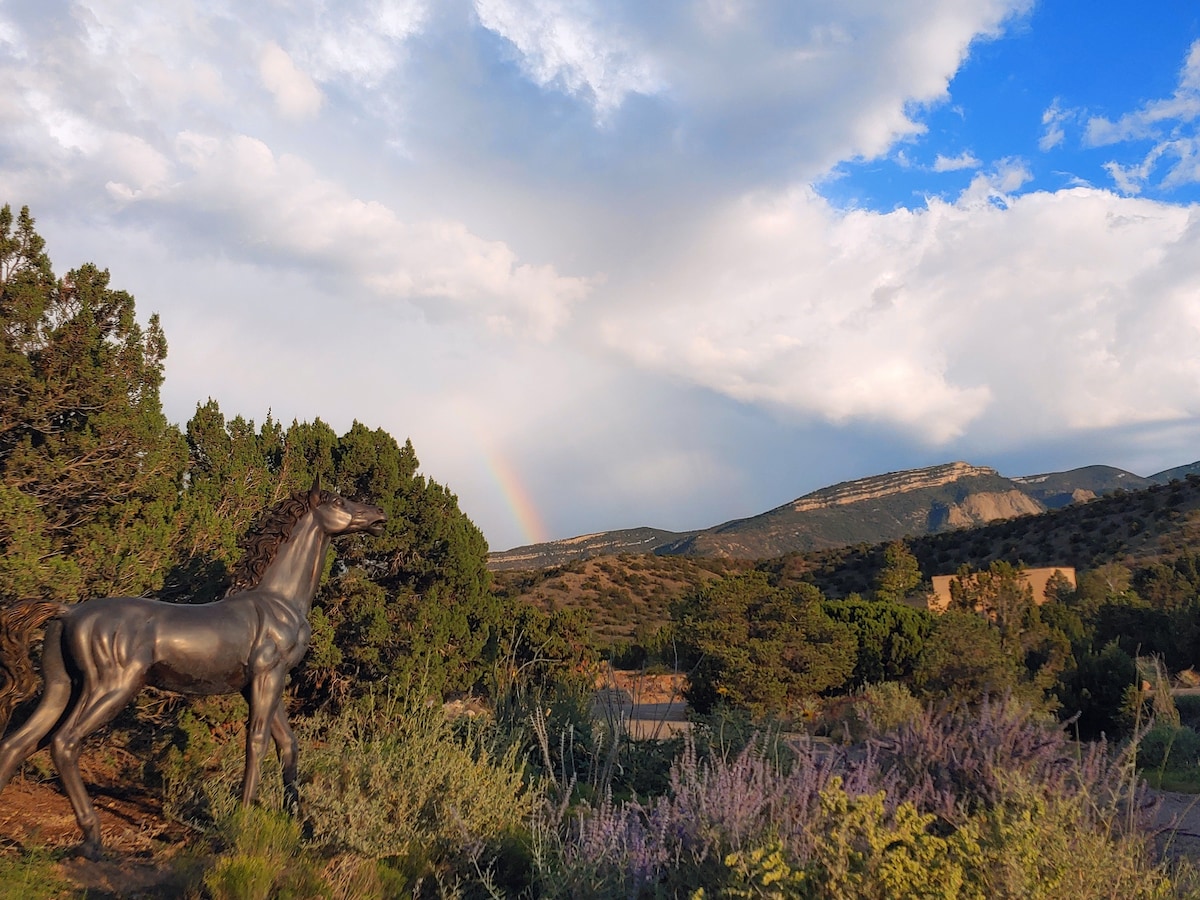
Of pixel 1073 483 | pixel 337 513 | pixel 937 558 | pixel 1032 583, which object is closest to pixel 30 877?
pixel 337 513

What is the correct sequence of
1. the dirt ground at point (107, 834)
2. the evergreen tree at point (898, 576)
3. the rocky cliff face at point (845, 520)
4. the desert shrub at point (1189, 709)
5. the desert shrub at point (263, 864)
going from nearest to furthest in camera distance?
the desert shrub at point (263, 864) → the dirt ground at point (107, 834) → the desert shrub at point (1189, 709) → the evergreen tree at point (898, 576) → the rocky cliff face at point (845, 520)

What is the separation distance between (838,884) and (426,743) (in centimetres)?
366

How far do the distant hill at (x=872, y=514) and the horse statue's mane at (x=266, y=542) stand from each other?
74.8 meters

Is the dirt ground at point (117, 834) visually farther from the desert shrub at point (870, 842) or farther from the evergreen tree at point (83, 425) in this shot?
the evergreen tree at point (83, 425)

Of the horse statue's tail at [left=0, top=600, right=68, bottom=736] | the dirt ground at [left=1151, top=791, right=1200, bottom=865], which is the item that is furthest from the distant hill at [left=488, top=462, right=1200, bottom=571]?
the horse statue's tail at [left=0, top=600, right=68, bottom=736]

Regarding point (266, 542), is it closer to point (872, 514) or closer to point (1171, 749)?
point (1171, 749)

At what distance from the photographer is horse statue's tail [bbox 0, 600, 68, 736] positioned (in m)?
4.78

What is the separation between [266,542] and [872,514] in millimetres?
103682

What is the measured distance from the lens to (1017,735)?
513 cm

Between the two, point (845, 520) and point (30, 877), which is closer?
point (30, 877)

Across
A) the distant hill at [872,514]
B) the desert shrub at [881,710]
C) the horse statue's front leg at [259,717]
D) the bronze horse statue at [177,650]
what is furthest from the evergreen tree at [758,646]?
the distant hill at [872,514]

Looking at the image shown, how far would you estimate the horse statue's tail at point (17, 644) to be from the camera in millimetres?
4777

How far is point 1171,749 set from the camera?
423 inches

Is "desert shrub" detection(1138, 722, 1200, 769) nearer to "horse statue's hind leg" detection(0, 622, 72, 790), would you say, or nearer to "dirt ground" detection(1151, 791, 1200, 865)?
"dirt ground" detection(1151, 791, 1200, 865)
